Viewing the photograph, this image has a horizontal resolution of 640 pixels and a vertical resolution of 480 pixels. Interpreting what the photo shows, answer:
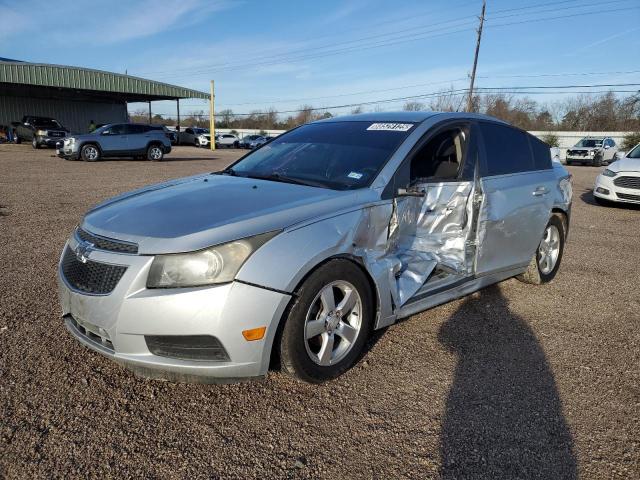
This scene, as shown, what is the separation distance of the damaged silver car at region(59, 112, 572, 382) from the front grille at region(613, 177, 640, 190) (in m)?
7.54

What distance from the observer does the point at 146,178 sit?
46.0 ft

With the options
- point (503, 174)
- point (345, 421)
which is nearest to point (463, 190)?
point (503, 174)

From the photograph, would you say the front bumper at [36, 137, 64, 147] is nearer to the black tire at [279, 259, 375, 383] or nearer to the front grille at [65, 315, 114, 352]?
the front grille at [65, 315, 114, 352]

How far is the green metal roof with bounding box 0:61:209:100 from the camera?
2684 centimetres

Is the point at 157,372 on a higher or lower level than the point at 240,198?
lower

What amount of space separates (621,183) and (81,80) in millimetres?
29374

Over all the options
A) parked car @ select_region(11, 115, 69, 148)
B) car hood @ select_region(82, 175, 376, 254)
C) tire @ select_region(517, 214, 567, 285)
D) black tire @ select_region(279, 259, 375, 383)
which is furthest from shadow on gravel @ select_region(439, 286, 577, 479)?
parked car @ select_region(11, 115, 69, 148)

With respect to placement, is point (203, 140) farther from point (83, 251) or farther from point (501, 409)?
point (501, 409)

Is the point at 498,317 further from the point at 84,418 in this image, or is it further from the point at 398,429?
the point at 84,418

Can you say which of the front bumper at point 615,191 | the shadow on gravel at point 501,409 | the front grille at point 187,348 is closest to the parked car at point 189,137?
the front bumper at point 615,191

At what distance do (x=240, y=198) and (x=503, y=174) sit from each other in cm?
248

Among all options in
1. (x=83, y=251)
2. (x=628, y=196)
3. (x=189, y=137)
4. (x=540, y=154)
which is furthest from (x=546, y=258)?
(x=189, y=137)

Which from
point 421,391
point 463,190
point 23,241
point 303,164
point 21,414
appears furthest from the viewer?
point 23,241

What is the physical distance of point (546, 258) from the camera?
5070mm
